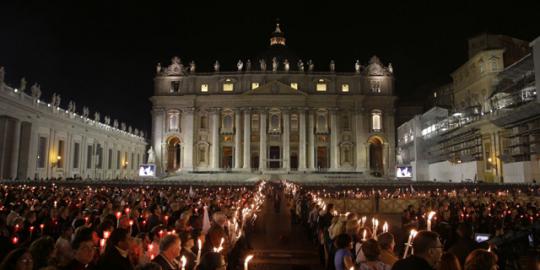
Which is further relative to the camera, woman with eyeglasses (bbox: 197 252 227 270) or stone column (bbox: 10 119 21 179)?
stone column (bbox: 10 119 21 179)

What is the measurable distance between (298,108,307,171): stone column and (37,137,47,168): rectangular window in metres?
39.4

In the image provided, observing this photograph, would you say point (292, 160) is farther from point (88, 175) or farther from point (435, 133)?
point (88, 175)

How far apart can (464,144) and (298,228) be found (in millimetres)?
38889

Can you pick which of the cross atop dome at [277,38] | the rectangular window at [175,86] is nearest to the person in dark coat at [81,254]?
the rectangular window at [175,86]

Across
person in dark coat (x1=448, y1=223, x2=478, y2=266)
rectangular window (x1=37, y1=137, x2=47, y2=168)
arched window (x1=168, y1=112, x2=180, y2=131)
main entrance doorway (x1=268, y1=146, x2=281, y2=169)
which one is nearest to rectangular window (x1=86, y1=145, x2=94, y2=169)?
rectangular window (x1=37, y1=137, x2=47, y2=168)

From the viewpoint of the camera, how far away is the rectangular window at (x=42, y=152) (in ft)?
161

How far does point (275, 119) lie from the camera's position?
76.2 meters

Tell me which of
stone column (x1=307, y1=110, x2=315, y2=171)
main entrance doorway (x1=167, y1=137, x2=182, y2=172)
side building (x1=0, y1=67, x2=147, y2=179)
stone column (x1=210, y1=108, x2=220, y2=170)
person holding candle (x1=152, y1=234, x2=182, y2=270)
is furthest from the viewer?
main entrance doorway (x1=167, y1=137, x2=182, y2=172)

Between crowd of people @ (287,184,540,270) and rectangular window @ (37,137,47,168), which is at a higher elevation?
rectangular window @ (37,137,47,168)

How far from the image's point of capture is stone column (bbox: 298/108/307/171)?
74688 millimetres

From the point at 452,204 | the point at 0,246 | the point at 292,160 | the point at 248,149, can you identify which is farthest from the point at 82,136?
the point at 0,246

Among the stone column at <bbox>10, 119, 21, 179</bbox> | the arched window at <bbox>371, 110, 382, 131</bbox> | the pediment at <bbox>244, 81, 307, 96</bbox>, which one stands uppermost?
the pediment at <bbox>244, 81, 307, 96</bbox>

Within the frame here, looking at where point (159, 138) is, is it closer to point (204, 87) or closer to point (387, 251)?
point (204, 87)

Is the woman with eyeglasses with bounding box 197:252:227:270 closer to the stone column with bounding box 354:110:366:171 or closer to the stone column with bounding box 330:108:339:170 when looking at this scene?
the stone column with bounding box 330:108:339:170
